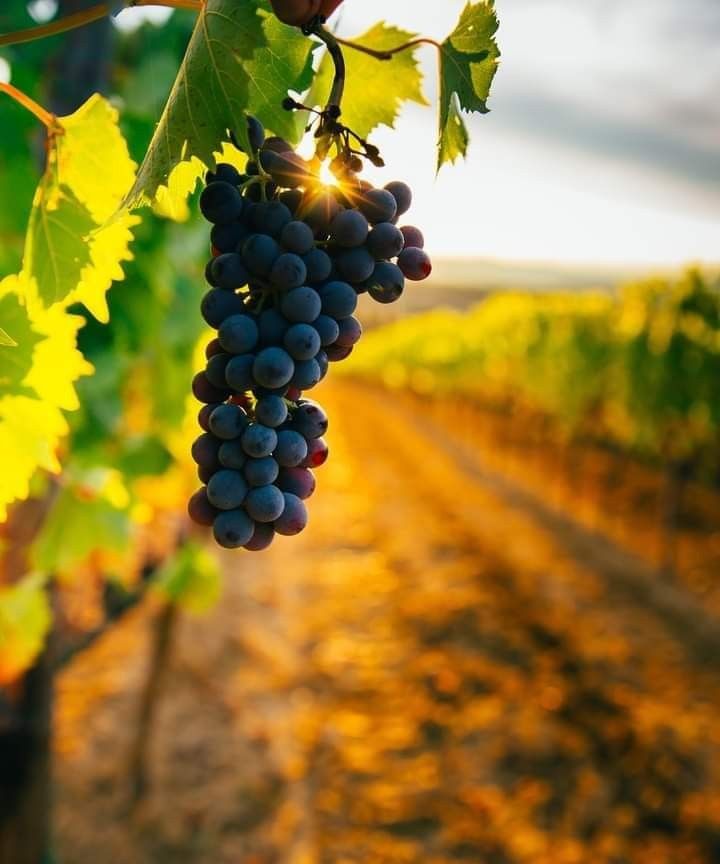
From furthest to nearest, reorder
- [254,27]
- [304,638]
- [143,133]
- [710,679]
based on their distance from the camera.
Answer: [304,638]
[710,679]
[143,133]
[254,27]

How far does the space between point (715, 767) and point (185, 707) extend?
446 centimetres

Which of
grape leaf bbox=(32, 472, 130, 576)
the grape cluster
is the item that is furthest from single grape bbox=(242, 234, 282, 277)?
grape leaf bbox=(32, 472, 130, 576)

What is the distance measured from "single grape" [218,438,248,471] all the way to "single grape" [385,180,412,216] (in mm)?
287

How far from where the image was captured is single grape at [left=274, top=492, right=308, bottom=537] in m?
0.82

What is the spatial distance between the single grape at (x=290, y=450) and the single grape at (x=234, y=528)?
0.21 ft

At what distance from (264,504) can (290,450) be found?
0.06 metres

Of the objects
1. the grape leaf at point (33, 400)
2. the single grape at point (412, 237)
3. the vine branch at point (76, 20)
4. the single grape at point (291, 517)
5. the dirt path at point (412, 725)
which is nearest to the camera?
the vine branch at point (76, 20)

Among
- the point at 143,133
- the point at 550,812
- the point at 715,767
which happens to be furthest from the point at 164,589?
the point at 715,767

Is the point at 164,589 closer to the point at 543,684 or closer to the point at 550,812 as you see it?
the point at 550,812

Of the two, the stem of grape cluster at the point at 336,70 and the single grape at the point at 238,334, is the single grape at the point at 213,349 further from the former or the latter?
the stem of grape cluster at the point at 336,70

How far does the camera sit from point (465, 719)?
25.2 feet

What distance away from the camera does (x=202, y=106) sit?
29.2 inches

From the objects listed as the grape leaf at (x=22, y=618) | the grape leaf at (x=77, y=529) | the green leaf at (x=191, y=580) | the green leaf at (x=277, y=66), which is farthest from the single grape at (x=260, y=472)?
the green leaf at (x=191, y=580)

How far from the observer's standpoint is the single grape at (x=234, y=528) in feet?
2.57
